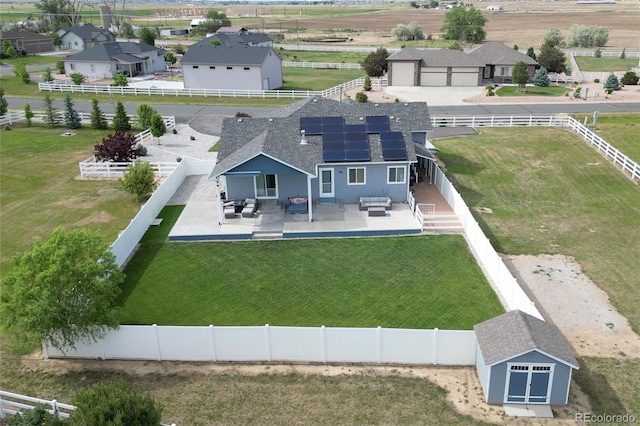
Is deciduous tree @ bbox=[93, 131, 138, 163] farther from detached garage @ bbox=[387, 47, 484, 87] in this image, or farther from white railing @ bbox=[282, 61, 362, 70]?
white railing @ bbox=[282, 61, 362, 70]

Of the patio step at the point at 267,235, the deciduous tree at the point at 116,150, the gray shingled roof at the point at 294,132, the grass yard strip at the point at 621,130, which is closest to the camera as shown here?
the patio step at the point at 267,235

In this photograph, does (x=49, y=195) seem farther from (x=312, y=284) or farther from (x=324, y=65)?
(x=324, y=65)

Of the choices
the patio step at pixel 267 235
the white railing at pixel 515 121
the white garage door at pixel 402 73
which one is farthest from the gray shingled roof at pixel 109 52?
Result: the patio step at pixel 267 235

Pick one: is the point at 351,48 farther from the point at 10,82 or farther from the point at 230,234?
the point at 230,234

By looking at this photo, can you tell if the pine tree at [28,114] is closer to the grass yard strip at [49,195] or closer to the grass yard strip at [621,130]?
the grass yard strip at [49,195]

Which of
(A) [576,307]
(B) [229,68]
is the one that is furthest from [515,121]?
(B) [229,68]
